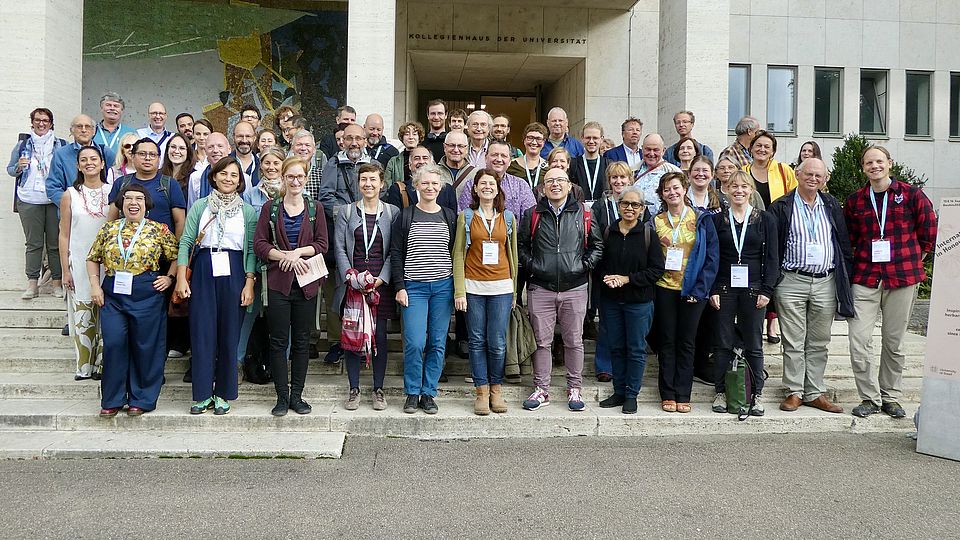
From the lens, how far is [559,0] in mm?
13336

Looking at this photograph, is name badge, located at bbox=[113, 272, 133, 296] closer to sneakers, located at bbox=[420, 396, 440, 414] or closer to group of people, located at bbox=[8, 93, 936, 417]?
group of people, located at bbox=[8, 93, 936, 417]

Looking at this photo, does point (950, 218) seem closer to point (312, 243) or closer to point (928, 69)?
point (312, 243)

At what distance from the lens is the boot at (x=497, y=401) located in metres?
5.90

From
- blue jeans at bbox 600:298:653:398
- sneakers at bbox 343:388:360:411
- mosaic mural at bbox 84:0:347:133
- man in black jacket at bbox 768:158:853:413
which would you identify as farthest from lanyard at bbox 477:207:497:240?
mosaic mural at bbox 84:0:347:133

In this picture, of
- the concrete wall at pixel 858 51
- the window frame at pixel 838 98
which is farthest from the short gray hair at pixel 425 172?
the window frame at pixel 838 98

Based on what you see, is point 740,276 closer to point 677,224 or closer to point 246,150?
point 677,224

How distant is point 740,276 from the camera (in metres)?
5.98

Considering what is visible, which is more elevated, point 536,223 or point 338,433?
point 536,223

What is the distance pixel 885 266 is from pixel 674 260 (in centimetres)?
195

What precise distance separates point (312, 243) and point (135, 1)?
10.7 meters

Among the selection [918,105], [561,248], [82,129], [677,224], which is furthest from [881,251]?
[918,105]

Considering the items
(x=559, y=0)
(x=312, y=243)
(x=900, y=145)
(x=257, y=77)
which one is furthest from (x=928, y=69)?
(x=312, y=243)

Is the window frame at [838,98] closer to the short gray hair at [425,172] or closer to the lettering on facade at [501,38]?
the lettering on facade at [501,38]

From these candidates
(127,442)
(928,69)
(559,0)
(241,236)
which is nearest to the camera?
(127,442)
